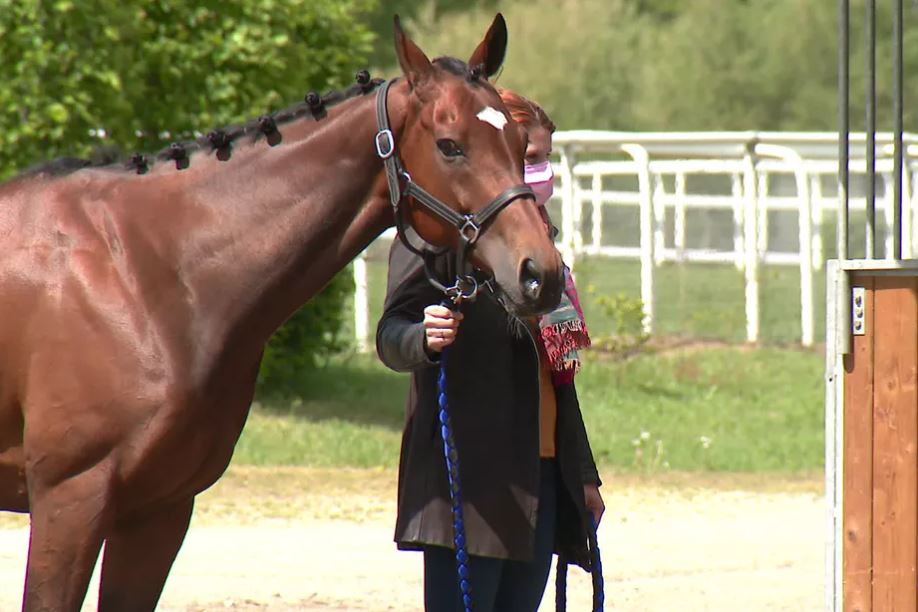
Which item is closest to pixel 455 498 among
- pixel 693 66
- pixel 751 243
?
pixel 751 243

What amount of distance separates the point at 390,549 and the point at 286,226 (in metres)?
3.85

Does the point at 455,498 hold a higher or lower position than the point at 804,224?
lower

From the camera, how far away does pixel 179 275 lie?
3.67 m

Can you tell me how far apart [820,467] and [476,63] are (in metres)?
6.75

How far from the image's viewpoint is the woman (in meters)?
3.85

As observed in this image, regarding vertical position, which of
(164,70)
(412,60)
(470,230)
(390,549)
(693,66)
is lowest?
(390,549)

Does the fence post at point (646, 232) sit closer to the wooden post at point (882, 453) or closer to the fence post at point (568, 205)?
the fence post at point (568, 205)

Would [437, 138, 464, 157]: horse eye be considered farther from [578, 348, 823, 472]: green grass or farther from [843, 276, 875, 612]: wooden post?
[578, 348, 823, 472]: green grass

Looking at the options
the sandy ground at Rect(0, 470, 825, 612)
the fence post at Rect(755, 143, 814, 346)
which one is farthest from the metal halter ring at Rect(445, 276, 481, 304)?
the fence post at Rect(755, 143, 814, 346)

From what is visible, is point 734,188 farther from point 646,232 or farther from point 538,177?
point 538,177

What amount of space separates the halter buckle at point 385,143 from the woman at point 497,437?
34 cm

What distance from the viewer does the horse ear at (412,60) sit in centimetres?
358

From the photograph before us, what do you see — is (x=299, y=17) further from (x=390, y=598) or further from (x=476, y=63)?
(x=476, y=63)

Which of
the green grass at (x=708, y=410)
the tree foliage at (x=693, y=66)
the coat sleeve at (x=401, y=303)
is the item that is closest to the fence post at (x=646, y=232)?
the green grass at (x=708, y=410)
